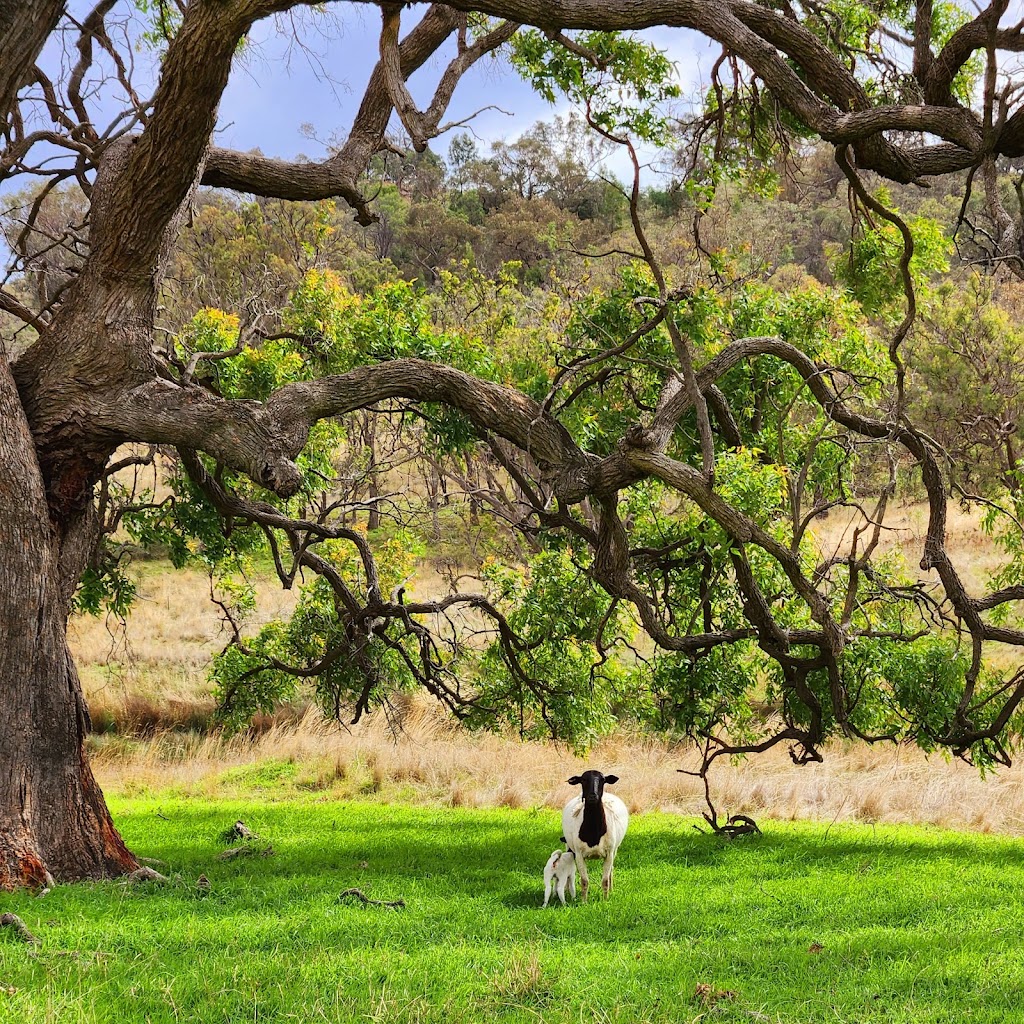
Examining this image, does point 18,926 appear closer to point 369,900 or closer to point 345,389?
point 369,900

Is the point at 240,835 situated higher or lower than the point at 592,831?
lower

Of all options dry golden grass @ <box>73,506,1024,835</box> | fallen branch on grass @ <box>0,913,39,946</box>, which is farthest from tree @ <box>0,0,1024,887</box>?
dry golden grass @ <box>73,506,1024,835</box>

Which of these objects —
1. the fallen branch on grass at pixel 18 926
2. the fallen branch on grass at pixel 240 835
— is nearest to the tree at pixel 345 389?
the fallen branch on grass at pixel 18 926

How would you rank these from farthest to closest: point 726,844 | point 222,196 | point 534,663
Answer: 1. point 222,196
2. point 534,663
3. point 726,844

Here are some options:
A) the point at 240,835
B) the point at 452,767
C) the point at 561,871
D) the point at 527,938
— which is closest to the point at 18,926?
the point at 527,938

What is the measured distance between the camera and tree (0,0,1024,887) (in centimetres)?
734

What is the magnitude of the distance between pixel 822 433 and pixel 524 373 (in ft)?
28.3

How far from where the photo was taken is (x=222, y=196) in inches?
1716

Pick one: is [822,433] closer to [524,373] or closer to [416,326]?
[416,326]

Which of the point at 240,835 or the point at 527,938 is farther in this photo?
the point at 240,835

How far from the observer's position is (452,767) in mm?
16688

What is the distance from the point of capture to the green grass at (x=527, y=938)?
5273 millimetres

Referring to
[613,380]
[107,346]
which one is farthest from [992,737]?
[107,346]

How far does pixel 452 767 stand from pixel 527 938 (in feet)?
32.9
